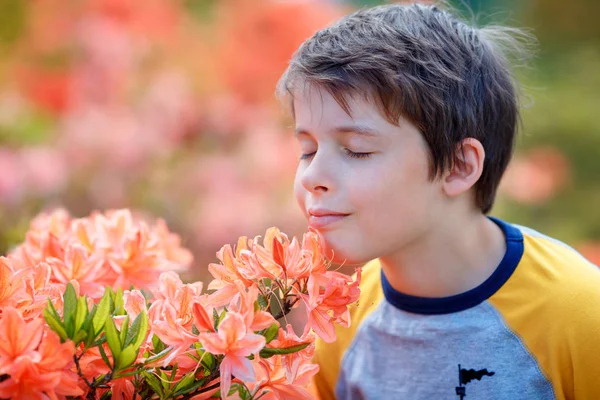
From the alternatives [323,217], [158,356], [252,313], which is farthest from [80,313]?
[323,217]

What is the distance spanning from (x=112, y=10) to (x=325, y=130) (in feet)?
10.6

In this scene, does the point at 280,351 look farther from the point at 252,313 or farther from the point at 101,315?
the point at 101,315

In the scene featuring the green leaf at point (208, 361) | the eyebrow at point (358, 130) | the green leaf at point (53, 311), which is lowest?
the green leaf at point (208, 361)

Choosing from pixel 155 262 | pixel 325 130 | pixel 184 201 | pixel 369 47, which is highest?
pixel 369 47

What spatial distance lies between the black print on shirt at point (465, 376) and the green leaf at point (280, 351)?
0.53 meters

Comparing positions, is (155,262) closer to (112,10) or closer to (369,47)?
(369,47)

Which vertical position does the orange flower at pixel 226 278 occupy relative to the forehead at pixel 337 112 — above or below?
below

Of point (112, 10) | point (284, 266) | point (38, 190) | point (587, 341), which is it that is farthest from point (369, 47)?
point (112, 10)

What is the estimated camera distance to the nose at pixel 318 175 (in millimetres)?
1308

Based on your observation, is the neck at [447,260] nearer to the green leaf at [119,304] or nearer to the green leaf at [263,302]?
the green leaf at [263,302]

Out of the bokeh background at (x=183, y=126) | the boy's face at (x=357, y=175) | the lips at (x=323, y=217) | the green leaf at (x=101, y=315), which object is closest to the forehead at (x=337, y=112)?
the boy's face at (x=357, y=175)

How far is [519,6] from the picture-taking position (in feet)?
25.7

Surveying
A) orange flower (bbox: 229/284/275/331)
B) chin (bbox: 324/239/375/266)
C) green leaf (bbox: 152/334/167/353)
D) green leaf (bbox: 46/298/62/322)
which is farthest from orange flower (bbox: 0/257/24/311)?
chin (bbox: 324/239/375/266)

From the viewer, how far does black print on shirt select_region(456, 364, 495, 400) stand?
1.48 meters
